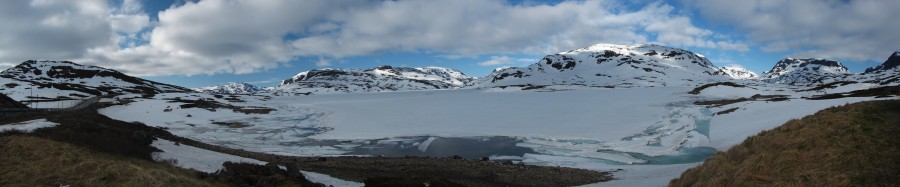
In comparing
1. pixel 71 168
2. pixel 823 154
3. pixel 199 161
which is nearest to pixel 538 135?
pixel 199 161

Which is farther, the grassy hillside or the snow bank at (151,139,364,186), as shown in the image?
the snow bank at (151,139,364,186)

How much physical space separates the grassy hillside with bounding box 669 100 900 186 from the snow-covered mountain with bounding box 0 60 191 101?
129 meters

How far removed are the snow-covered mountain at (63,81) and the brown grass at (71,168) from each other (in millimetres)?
112911

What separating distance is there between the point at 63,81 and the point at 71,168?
18138 cm

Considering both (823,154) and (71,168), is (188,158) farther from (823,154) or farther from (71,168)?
(823,154)

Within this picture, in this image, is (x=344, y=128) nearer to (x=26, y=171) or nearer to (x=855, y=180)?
(x=26, y=171)

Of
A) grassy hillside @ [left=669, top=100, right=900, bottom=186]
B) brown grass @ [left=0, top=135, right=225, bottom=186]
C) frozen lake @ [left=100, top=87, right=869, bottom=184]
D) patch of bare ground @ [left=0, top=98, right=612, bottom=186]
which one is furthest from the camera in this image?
frozen lake @ [left=100, top=87, right=869, bottom=184]

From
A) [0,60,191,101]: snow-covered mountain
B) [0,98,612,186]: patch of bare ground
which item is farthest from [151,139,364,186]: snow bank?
[0,60,191,101]: snow-covered mountain

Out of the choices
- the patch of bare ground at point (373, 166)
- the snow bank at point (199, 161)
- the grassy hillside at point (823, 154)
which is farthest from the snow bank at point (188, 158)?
the grassy hillside at point (823, 154)

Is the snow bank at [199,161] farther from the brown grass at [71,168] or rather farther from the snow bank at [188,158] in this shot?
the brown grass at [71,168]

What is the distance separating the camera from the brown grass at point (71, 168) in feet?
43.5

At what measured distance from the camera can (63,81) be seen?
15362cm

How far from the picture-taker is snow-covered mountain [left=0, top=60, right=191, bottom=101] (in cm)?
10869

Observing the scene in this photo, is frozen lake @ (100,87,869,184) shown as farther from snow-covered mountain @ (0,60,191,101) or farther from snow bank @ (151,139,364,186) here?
snow-covered mountain @ (0,60,191,101)
